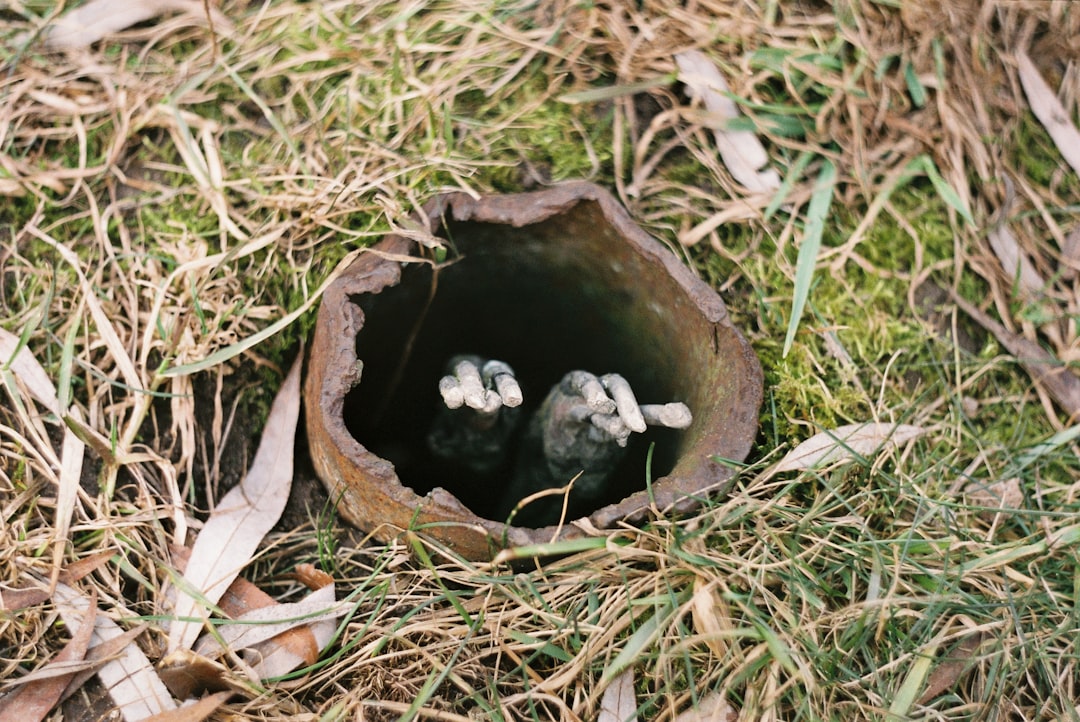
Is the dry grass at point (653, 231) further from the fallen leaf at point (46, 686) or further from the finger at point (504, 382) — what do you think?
the finger at point (504, 382)

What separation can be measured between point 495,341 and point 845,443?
0.77 meters

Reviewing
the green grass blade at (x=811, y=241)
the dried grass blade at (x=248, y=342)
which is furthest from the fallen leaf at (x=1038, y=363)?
the dried grass blade at (x=248, y=342)

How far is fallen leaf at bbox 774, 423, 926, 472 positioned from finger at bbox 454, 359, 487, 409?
0.51 meters

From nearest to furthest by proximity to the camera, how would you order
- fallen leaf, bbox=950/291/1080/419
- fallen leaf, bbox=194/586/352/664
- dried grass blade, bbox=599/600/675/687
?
dried grass blade, bbox=599/600/675/687 < fallen leaf, bbox=194/586/352/664 < fallen leaf, bbox=950/291/1080/419

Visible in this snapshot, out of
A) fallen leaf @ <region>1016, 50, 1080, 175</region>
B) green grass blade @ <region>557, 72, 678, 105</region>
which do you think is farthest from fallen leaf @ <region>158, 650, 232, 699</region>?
fallen leaf @ <region>1016, 50, 1080, 175</region>

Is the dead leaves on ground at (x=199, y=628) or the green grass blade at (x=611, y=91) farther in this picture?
the green grass blade at (x=611, y=91)

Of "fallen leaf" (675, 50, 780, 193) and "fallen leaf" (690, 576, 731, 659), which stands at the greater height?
"fallen leaf" (675, 50, 780, 193)

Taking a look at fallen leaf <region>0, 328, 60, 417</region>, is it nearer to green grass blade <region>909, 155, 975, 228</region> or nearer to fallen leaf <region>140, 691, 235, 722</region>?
fallen leaf <region>140, 691, 235, 722</region>

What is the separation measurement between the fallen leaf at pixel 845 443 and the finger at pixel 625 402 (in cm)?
25

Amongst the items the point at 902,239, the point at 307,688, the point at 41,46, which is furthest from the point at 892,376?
the point at 41,46

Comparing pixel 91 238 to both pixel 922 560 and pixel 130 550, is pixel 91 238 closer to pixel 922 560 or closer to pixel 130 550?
pixel 130 550

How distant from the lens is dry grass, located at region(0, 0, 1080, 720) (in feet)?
4.91

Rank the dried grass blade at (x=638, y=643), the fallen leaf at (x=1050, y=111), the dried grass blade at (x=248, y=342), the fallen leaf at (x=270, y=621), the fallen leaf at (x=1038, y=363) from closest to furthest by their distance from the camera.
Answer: the dried grass blade at (x=638, y=643) < the fallen leaf at (x=270, y=621) < the dried grass blade at (x=248, y=342) < the fallen leaf at (x=1038, y=363) < the fallen leaf at (x=1050, y=111)

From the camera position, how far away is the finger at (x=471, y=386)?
156 centimetres
